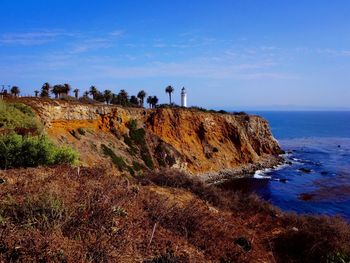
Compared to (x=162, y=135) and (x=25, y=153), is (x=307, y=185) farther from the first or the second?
(x=25, y=153)

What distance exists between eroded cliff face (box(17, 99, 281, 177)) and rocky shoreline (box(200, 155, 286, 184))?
95cm

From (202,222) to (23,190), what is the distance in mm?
4123

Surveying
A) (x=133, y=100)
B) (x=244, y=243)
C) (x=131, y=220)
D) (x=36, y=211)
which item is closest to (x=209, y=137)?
(x=133, y=100)

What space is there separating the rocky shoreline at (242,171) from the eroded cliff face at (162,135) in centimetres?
95

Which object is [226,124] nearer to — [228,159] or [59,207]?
[228,159]

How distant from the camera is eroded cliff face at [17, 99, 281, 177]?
41.1 meters

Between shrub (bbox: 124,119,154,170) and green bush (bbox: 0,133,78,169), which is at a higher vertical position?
green bush (bbox: 0,133,78,169)

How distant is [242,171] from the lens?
58.3 metres

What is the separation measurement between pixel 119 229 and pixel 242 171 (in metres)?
53.3

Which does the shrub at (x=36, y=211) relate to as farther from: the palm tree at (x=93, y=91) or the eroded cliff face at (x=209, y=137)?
the palm tree at (x=93, y=91)

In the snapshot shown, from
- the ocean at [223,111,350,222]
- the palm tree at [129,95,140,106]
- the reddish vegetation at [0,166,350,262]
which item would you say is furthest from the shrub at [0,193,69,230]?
the palm tree at [129,95,140,106]

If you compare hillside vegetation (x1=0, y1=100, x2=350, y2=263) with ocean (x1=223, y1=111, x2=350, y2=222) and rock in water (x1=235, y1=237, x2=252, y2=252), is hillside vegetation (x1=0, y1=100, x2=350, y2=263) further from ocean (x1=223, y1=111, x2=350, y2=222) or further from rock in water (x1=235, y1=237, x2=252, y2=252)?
ocean (x1=223, y1=111, x2=350, y2=222)

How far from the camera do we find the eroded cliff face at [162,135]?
4109cm

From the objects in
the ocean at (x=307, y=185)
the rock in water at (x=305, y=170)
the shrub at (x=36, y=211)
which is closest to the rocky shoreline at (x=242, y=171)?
the ocean at (x=307, y=185)
